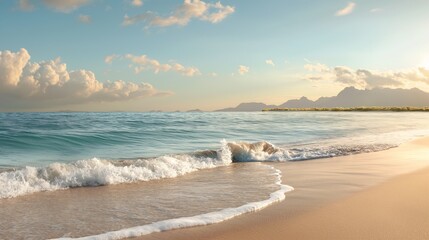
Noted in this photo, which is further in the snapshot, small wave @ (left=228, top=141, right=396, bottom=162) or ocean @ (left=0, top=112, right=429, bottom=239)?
small wave @ (left=228, top=141, right=396, bottom=162)

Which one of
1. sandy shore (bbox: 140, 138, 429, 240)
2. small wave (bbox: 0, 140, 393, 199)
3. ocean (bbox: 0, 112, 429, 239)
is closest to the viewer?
sandy shore (bbox: 140, 138, 429, 240)

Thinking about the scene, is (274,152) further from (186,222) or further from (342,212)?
(186,222)

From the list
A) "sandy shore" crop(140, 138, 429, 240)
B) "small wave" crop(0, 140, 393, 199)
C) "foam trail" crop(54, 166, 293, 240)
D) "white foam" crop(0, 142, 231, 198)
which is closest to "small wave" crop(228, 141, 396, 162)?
"small wave" crop(0, 140, 393, 199)

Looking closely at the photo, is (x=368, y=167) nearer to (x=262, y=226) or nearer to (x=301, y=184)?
(x=301, y=184)

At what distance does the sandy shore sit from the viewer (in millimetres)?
5586

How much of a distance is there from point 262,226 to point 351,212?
178 centimetres

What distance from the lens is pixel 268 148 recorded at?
1800 cm

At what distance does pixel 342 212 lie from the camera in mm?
6734

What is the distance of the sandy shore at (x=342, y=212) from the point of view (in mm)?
5586

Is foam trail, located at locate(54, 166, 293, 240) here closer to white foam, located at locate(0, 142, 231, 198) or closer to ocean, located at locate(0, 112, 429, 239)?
ocean, located at locate(0, 112, 429, 239)

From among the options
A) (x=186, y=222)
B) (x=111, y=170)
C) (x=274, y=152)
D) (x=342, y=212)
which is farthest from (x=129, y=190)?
(x=274, y=152)

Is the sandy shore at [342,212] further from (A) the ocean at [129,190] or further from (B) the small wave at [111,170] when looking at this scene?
(B) the small wave at [111,170]

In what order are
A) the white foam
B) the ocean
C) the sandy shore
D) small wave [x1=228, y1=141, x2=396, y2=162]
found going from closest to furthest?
the sandy shore
the ocean
the white foam
small wave [x1=228, y1=141, x2=396, y2=162]

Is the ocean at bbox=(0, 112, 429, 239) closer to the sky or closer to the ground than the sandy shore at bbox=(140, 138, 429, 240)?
closer to the ground
